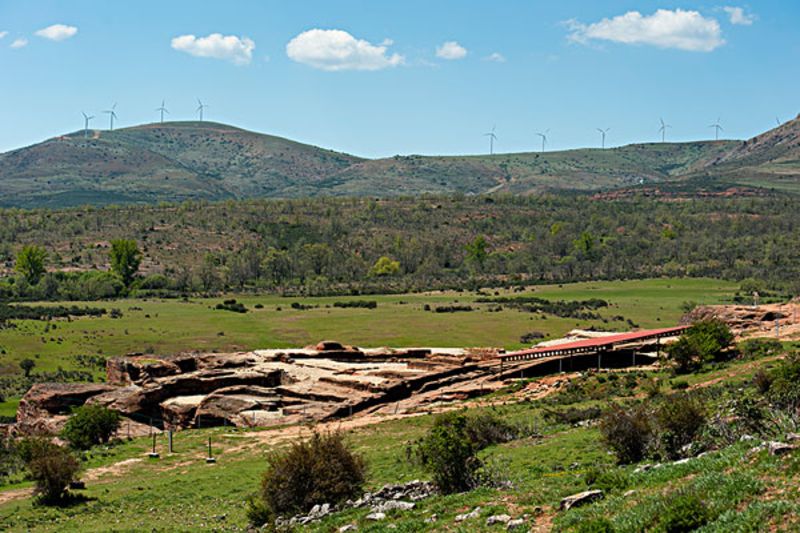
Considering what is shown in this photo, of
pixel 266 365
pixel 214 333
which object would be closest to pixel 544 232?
pixel 214 333

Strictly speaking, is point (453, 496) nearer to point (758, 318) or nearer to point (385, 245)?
point (758, 318)

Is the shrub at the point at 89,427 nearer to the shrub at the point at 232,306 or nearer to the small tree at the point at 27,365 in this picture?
the small tree at the point at 27,365

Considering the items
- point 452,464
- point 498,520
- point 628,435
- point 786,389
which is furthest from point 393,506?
point 786,389

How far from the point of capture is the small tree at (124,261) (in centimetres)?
12912

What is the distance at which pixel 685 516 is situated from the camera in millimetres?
14594

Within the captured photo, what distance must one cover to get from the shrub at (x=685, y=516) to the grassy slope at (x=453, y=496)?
0.25m

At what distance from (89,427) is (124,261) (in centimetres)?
8889

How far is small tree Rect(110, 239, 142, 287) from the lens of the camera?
12912 centimetres

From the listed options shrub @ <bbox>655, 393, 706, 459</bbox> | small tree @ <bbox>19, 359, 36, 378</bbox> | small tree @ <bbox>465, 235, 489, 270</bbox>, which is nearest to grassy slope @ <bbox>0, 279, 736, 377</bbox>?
small tree @ <bbox>19, 359, 36, 378</bbox>

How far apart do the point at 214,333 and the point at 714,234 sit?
4389 inches

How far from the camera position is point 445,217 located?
19088 centimetres

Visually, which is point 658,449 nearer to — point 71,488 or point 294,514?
point 294,514

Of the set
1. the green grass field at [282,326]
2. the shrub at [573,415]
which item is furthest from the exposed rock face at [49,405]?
the shrub at [573,415]

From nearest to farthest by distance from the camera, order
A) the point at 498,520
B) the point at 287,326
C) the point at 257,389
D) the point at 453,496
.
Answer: the point at 498,520
the point at 453,496
the point at 257,389
the point at 287,326
